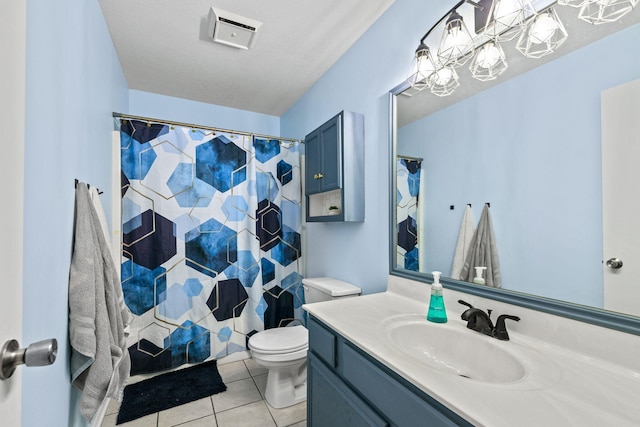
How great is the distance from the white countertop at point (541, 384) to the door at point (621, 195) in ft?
0.39

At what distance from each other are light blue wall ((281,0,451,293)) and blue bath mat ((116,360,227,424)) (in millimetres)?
1180

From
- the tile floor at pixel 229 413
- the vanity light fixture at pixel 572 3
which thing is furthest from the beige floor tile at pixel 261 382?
the vanity light fixture at pixel 572 3

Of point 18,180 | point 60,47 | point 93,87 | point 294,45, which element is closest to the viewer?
point 18,180

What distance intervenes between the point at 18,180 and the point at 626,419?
1.29 meters

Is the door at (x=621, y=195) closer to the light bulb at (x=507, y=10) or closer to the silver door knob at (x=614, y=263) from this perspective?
the silver door knob at (x=614, y=263)

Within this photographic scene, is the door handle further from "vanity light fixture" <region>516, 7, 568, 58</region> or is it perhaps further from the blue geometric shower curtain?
the blue geometric shower curtain

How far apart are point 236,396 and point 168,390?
0.48m

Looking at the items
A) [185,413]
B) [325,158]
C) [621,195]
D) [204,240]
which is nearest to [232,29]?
[325,158]

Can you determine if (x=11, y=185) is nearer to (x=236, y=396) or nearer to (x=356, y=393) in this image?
(x=356, y=393)

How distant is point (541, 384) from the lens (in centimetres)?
73

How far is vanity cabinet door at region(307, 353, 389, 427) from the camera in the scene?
38.0 inches

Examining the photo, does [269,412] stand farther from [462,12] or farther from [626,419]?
[462,12]

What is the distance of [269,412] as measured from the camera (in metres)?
1.79

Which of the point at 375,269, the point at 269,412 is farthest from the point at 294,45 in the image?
the point at 269,412
